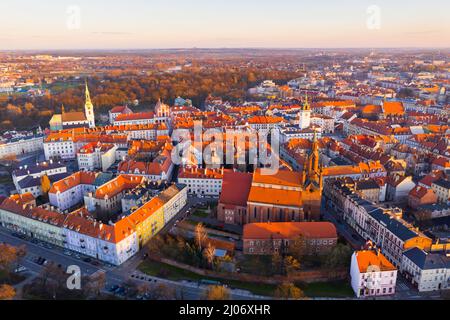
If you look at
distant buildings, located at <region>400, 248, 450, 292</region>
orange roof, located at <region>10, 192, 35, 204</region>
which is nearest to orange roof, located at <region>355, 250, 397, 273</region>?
distant buildings, located at <region>400, 248, 450, 292</region>

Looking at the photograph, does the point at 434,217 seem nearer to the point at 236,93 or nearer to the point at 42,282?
the point at 42,282

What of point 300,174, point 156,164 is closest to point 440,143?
point 300,174

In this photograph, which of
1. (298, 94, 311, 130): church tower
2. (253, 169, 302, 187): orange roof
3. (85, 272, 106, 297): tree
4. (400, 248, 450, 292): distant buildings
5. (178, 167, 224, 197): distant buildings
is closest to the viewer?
(85, 272, 106, 297): tree

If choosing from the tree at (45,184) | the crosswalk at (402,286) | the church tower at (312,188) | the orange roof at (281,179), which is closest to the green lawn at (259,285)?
the crosswalk at (402,286)

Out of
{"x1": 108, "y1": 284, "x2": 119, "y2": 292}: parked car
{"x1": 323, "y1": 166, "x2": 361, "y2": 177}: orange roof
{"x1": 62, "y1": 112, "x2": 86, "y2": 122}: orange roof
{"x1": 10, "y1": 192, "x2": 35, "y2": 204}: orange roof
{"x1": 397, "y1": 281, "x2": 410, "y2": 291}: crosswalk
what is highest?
{"x1": 62, "y1": 112, "x2": 86, "y2": 122}: orange roof

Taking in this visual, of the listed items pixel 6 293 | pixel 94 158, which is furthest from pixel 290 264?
pixel 94 158

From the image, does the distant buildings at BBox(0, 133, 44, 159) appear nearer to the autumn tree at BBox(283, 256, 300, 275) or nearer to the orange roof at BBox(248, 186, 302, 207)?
the orange roof at BBox(248, 186, 302, 207)

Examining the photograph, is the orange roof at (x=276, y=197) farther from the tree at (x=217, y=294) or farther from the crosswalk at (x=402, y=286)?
the tree at (x=217, y=294)
